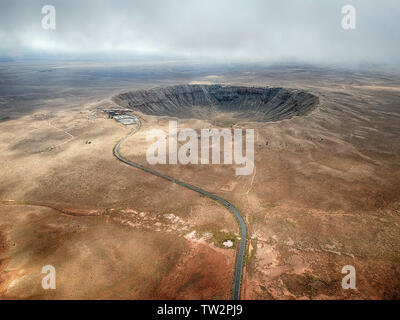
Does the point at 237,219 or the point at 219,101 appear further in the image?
the point at 219,101

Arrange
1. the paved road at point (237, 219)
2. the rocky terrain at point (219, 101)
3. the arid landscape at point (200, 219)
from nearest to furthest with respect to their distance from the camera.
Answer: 1. the arid landscape at point (200, 219)
2. the paved road at point (237, 219)
3. the rocky terrain at point (219, 101)

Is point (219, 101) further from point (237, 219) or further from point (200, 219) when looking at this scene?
point (200, 219)

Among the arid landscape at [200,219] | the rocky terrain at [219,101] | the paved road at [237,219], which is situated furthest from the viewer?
the rocky terrain at [219,101]

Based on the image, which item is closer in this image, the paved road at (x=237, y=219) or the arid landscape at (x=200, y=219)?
the arid landscape at (x=200, y=219)

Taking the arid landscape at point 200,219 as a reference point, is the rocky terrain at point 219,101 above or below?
above

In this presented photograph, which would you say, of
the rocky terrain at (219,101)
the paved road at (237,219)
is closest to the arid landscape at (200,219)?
the paved road at (237,219)

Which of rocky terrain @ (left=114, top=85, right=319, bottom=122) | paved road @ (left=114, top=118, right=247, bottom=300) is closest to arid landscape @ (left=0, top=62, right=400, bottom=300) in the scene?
paved road @ (left=114, top=118, right=247, bottom=300)

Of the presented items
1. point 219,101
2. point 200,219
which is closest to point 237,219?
point 200,219

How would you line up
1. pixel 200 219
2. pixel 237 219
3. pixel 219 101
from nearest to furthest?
pixel 237 219 < pixel 200 219 < pixel 219 101

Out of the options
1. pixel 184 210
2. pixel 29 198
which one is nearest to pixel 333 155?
pixel 184 210

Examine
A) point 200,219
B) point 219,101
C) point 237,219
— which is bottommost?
point 200,219

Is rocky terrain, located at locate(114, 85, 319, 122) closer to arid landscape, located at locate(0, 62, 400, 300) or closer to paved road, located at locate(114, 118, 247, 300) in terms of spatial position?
arid landscape, located at locate(0, 62, 400, 300)

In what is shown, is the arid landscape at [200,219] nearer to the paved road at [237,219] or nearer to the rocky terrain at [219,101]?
the paved road at [237,219]
